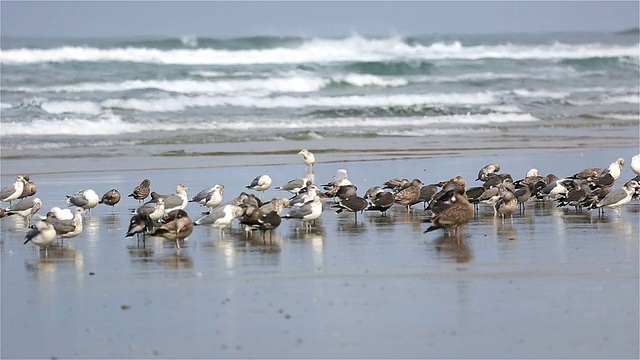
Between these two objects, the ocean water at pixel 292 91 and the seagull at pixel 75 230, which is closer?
the seagull at pixel 75 230

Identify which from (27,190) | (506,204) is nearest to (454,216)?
(506,204)

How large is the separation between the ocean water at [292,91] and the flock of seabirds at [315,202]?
8236mm

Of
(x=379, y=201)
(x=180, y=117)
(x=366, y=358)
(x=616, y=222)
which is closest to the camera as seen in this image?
(x=366, y=358)

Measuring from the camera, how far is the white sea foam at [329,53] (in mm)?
48281

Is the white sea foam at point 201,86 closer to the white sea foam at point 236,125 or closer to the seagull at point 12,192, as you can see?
the white sea foam at point 236,125

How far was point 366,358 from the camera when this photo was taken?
6.74 meters

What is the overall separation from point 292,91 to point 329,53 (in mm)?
17013

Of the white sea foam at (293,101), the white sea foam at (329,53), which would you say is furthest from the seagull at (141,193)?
the white sea foam at (329,53)

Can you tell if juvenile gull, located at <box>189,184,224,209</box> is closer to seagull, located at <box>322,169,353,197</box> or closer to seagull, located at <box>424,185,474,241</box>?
seagull, located at <box>322,169,353,197</box>

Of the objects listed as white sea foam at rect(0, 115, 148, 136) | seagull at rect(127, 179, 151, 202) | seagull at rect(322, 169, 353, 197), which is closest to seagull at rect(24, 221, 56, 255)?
seagull at rect(127, 179, 151, 202)

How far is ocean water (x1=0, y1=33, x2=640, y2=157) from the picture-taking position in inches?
1046

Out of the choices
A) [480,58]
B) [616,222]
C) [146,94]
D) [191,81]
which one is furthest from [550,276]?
[480,58]

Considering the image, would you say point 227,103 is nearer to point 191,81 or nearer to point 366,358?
point 191,81

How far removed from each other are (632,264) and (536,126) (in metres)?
18.2
